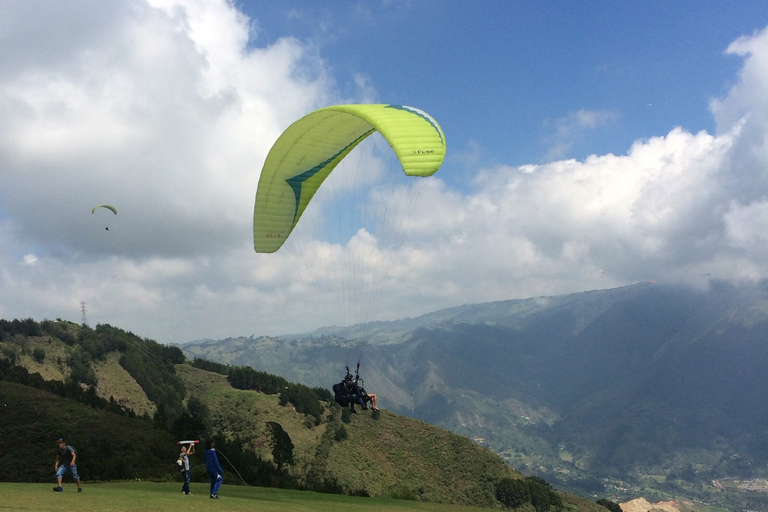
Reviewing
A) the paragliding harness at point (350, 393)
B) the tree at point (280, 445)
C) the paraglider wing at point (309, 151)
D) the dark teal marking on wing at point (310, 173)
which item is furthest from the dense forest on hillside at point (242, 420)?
the dark teal marking on wing at point (310, 173)

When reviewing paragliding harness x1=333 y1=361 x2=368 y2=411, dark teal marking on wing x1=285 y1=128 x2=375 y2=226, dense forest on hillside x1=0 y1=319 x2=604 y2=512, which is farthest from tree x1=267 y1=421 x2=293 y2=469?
dark teal marking on wing x1=285 y1=128 x2=375 y2=226

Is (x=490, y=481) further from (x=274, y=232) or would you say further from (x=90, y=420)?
(x=274, y=232)

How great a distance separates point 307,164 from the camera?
2359 cm

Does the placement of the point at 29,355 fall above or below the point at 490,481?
above

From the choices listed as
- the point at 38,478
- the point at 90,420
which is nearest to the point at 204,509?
the point at 38,478

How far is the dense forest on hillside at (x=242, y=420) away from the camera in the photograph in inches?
1732

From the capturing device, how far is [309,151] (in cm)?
2311

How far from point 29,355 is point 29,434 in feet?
201

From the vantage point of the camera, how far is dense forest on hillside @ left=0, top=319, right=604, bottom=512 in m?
44.0

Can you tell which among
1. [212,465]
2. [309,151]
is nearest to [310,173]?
[309,151]

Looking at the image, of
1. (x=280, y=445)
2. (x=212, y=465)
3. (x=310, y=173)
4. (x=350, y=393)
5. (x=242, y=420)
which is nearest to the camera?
(x=212, y=465)

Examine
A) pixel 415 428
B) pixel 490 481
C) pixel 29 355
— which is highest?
pixel 29 355

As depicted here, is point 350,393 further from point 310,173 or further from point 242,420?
point 242,420

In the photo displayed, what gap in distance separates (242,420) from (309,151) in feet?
233
